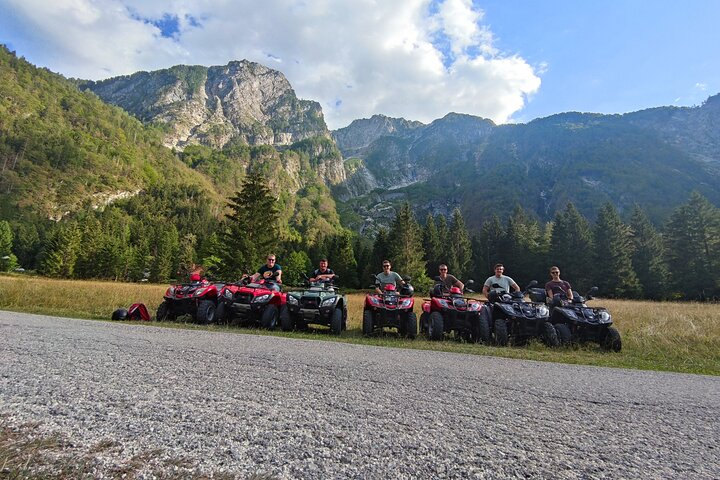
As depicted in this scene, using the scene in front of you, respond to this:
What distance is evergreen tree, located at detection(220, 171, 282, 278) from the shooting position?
28250 millimetres

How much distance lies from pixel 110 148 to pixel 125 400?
169427 millimetres

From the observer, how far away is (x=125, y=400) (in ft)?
9.34

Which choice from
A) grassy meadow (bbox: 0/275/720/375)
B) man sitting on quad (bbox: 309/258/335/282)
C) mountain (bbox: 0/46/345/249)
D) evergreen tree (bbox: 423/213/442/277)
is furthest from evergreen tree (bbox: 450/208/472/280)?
mountain (bbox: 0/46/345/249)

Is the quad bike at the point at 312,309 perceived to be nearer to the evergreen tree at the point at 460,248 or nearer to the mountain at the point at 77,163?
A: the evergreen tree at the point at 460,248

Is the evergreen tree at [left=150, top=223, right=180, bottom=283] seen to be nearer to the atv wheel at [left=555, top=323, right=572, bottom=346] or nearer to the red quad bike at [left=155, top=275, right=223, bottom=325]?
the red quad bike at [left=155, top=275, right=223, bottom=325]

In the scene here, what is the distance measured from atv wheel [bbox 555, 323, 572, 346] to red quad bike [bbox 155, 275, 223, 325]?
906 centimetres

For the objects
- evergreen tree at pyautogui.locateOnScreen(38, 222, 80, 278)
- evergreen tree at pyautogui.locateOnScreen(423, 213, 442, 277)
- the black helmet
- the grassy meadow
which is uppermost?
evergreen tree at pyautogui.locateOnScreen(423, 213, 442, 277)

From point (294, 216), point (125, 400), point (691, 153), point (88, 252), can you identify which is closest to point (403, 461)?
point (125, 400)

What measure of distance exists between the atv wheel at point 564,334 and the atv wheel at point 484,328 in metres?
1.64

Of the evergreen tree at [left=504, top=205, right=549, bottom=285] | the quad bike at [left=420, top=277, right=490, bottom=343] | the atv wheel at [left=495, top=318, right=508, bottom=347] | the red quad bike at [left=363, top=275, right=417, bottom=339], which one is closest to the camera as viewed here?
the atv wheel at [left=495, top=318, right=508, bottom=347]

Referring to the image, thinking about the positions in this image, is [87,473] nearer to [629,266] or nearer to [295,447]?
[295,447]

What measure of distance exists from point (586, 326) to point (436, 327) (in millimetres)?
3621

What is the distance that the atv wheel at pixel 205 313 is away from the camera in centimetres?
960

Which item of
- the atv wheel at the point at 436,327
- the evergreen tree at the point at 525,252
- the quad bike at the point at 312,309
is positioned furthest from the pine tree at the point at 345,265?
the atv wheel at the point at 436,327
